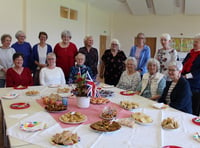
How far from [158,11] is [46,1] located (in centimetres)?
546

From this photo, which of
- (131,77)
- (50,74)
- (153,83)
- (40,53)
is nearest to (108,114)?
(153,83)

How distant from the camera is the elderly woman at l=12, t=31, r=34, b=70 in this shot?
3777 millimetres

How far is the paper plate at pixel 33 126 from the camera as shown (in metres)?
1.54

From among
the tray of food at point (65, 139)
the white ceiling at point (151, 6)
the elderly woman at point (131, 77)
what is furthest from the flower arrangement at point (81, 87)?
the white ceiling at point (151, 6)

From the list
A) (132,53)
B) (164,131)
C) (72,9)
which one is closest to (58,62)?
(132,53)

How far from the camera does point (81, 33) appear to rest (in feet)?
29.3

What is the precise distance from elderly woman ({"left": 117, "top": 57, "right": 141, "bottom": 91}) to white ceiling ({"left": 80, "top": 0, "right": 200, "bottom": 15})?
6324 millimetres

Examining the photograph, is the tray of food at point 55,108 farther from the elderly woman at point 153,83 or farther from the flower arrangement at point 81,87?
the elderly woman at point 153,83

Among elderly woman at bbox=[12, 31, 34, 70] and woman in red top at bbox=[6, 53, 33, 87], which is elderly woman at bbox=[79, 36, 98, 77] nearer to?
elderly woman at bbox=[12, 31, 34, 70]

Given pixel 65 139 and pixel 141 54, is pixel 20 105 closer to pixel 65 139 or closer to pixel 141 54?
pixel 65 139

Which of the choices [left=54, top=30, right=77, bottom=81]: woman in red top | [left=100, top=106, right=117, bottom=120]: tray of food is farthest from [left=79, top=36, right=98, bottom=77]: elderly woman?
[left=100, top=106, right=117, bottom=120]: tray of food

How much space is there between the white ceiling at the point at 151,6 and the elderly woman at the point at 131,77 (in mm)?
6324

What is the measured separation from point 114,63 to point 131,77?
67cm

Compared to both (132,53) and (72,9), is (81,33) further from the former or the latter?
(132,53)
